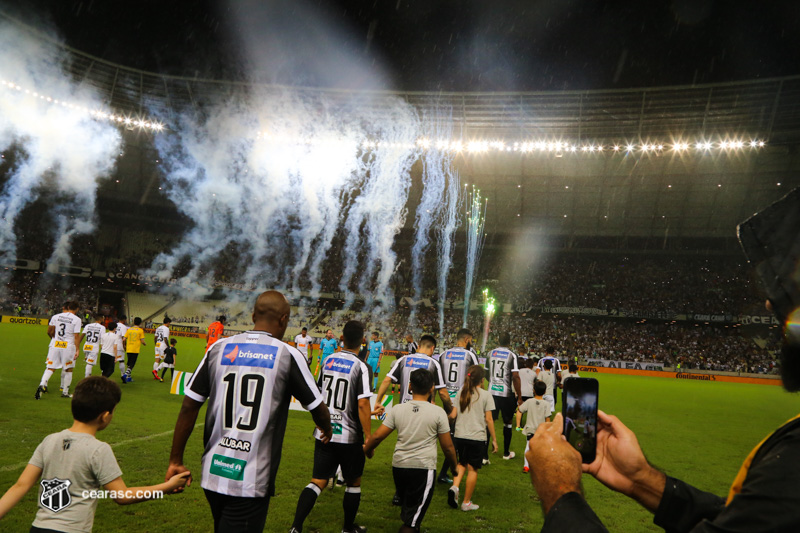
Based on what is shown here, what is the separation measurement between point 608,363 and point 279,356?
3923cm

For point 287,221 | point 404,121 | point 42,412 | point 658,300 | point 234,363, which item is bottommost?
point 42,412

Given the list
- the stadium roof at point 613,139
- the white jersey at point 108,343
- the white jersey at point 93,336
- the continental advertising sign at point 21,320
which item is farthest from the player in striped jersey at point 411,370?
the continental advertising sign at point 21,320

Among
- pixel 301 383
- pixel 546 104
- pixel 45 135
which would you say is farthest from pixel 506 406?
pixel 45 135

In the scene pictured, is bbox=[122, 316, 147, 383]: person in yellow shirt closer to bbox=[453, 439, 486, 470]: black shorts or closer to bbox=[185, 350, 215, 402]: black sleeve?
bbox=[453, 439, 486, 470]: black shorts

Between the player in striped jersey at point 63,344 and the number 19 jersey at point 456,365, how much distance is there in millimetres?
9453

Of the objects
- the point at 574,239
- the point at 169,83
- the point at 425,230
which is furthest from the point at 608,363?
the point at 169,83

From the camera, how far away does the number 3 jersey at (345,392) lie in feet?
19.3

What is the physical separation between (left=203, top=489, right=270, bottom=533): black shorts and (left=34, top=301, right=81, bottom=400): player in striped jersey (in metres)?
10.8

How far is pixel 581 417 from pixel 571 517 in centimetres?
51

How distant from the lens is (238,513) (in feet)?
11.5

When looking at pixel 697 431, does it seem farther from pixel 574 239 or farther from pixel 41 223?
pixel 41 223

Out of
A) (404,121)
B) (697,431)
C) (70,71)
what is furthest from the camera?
(404,121)

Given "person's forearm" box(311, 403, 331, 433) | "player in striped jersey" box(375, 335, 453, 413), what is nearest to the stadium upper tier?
"player in striped jersey" box(375, 335, 453, 413)

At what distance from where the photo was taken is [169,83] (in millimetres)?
39750
